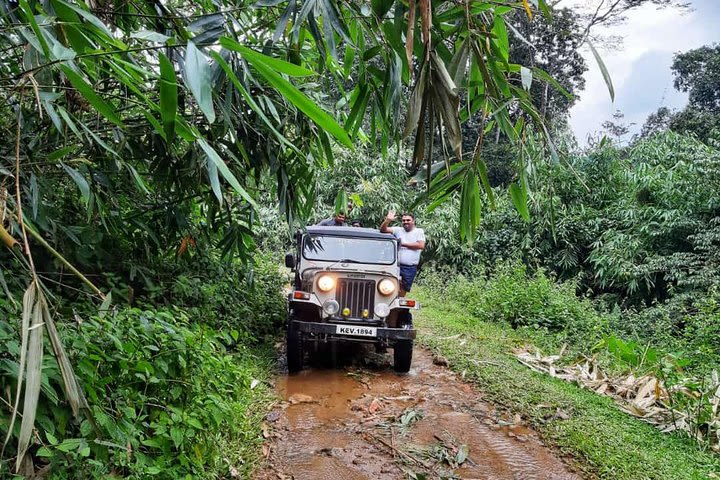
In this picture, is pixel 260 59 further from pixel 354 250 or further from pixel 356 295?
pixel 354 250

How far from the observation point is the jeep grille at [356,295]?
5.36m

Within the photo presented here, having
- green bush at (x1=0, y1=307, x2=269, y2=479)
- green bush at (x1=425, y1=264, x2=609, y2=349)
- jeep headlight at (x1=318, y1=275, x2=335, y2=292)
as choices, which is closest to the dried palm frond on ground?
green bush at (x1=425, y1=264, x2=609, y2=349)

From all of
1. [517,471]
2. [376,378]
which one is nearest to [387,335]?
[376,378]

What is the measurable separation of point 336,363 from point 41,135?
3.92 m

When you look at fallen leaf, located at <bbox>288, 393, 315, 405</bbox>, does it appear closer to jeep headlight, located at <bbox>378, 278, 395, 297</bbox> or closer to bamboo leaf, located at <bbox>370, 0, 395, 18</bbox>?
jeep headlight, located at <bbox>378, 278, 395, 297</bbox>

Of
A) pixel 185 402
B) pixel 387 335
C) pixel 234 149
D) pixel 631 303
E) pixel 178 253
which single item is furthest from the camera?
pixel 631 303

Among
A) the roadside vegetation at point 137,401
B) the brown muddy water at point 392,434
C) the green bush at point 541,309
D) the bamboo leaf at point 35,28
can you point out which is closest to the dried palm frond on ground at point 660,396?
the brown muddy water at point 392,434

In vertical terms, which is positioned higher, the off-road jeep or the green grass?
the off-road jeep

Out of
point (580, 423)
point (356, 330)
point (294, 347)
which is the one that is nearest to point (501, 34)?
point (580, 423)

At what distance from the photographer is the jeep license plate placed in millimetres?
5062

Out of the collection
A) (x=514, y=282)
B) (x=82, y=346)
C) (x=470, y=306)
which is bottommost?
(x=470, y=306)

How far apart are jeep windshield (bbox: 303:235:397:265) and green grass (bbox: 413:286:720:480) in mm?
1606

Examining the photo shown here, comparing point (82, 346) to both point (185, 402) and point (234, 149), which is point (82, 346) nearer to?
point (185, 402)

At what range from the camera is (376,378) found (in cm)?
533
